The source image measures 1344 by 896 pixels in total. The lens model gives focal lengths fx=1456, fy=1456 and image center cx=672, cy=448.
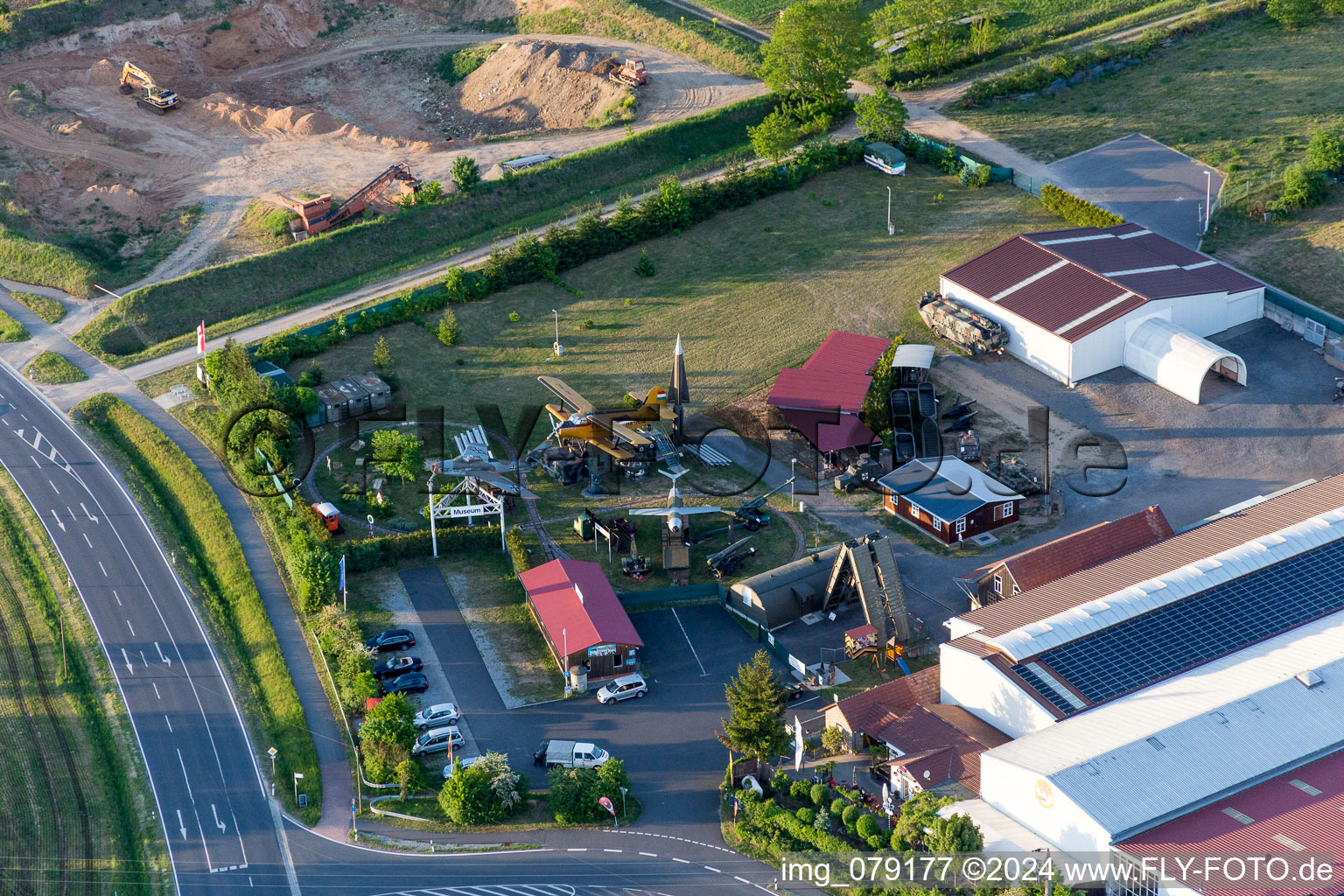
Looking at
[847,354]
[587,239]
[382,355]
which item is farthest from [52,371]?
[847,354]

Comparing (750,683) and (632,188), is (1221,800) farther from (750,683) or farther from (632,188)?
(632,188)

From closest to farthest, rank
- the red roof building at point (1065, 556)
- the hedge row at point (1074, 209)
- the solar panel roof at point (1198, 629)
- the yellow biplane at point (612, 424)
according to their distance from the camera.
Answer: the solar panel roof at point (1198, 629) < the red roof building at point (1065, 556) < the yellow biplane at point (612, 424) < the hedge row at point (1074, 209)

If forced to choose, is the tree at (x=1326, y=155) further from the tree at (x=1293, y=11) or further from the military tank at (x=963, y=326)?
Answer: the military tank at (x=963, y=326)

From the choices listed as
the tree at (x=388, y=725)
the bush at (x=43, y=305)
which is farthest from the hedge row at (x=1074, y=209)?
the bush at (x=43, y=305)

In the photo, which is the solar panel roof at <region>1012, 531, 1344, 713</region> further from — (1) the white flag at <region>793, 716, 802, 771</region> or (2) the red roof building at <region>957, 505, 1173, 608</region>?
(1) the white flag at <region>793, 716, 802, 771</region>

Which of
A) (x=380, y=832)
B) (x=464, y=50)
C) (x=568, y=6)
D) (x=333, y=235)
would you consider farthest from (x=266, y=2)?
(x=380, y=832)

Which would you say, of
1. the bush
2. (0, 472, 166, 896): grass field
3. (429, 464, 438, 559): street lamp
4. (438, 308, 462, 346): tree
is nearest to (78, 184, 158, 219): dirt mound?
the bush
